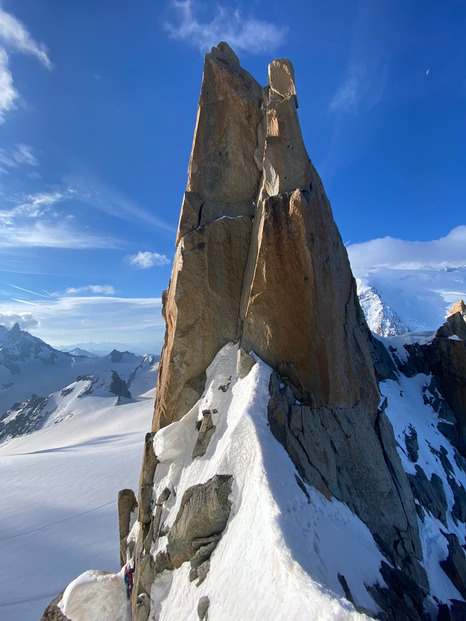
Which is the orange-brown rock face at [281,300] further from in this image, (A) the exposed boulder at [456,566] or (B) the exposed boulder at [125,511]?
(B) the exposed boulder at [125,511]

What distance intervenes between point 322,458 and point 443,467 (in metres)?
19.3

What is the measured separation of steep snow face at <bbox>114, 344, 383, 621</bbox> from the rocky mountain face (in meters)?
0.04

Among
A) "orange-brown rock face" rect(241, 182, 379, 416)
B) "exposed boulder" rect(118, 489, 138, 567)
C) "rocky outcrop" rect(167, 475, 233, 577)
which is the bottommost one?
"exposed boulder" rect(118, 489, 138, 567)

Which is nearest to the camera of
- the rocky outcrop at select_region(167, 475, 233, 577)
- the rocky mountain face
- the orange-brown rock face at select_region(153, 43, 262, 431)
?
the rocky mountain face

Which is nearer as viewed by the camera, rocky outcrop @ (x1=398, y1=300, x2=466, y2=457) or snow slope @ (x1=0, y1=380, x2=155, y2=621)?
snow slope @ (x1=0, y1=380, x2=155, y2=621)

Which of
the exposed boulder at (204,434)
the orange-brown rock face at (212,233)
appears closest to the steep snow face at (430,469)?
the exposed boulder at (204,434)

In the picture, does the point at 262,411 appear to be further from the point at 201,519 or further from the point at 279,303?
the point at 279,303

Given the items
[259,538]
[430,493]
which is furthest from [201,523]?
[430,493]

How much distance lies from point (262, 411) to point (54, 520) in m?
35.6

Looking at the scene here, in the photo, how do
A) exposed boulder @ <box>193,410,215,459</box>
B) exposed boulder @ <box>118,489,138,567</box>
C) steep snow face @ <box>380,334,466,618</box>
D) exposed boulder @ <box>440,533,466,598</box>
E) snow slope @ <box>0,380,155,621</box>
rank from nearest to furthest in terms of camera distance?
exposed boulder @ <box>193,410,215,459</box> → exposed boulder @ <box>440,533,466,598</box> → steep snow face @ <box>380,334,466,618</box> → exposed boulder @ <box>118,489,138,567</box> → snow slope @ <box>0,380,155,621</box>

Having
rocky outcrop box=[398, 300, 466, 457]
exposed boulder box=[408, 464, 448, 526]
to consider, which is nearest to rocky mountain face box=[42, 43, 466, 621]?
exposed boulder box=[408, 464, 448, 526]

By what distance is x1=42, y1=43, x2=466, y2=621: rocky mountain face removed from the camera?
23.6ft

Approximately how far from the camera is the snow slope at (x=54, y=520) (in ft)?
74.1

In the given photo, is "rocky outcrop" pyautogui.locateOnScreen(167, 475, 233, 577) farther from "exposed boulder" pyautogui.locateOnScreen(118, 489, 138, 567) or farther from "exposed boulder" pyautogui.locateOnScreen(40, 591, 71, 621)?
"exposed boulder" pyautogui.locateOnScreen(118, 489, 138, 567)
